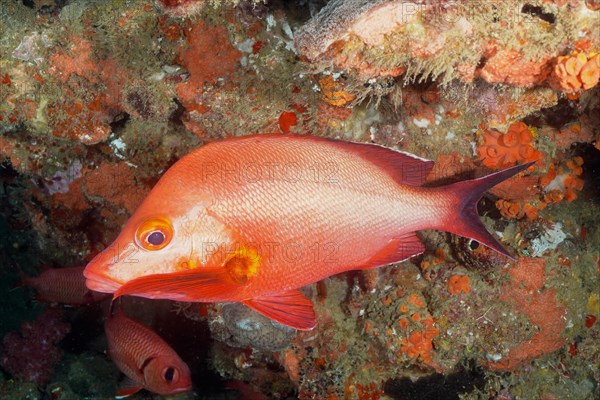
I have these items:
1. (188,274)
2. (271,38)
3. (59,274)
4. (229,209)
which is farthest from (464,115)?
(59,274)

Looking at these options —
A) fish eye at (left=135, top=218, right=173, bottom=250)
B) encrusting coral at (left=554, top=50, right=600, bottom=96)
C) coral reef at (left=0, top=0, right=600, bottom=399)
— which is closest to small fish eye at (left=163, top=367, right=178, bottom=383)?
coral reef at (left=0, top=0, right=600, bottom=399)

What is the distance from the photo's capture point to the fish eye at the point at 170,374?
433 cm

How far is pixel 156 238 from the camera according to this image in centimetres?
201

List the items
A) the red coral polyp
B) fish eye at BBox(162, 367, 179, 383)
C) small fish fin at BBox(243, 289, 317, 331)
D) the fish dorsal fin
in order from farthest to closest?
fish eye at BBox(162, 367, 179, 383) < the red coral polyp < the fish dorsal fin < small fish fin at BBox(243, 289, 317, 331)

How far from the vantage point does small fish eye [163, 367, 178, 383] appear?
14.2ft

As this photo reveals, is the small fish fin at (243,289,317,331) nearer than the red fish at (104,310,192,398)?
Yes

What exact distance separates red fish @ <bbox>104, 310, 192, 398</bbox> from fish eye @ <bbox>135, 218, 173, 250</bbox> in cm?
282

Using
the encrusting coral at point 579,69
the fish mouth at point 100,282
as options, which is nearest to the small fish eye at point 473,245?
the encrusting coral at point 579,69

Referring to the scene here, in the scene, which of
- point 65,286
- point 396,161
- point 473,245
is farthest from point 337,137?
point 65,286

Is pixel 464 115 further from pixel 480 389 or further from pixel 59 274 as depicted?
pixel 59 274

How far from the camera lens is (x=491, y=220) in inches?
159

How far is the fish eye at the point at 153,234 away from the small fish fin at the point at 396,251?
1183 mm

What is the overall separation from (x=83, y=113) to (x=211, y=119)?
141cm

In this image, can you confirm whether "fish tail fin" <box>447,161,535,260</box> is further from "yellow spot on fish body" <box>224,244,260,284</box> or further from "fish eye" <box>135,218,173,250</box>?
"fish eye" <box>135,218,173,250</box>
